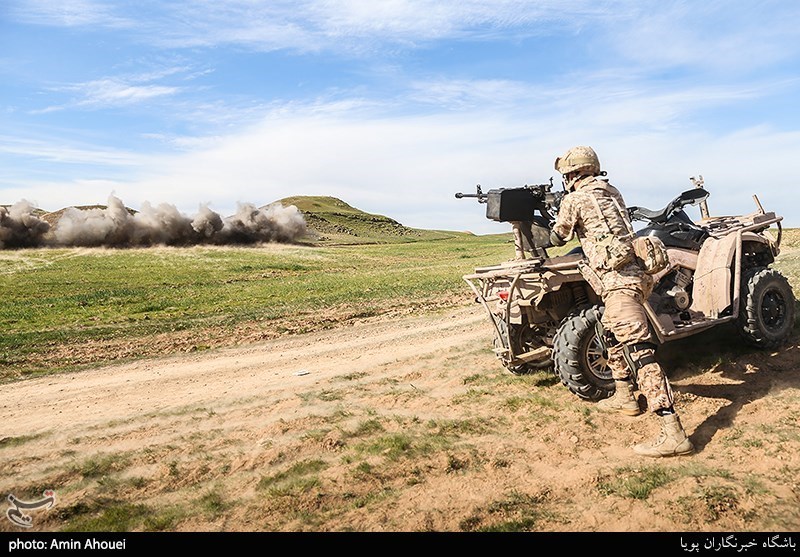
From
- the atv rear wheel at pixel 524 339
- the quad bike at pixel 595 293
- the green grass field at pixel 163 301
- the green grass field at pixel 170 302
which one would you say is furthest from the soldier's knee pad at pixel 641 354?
the green grass field at pixel 163 301

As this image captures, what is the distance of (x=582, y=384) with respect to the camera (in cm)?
633

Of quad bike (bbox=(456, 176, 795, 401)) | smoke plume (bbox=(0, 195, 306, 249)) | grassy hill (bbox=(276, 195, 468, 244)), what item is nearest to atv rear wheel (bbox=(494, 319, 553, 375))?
quad bike (bbox=(456, 176, 795, 401))

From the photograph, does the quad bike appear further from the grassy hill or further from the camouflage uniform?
the grassy hill

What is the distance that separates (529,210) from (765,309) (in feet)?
10.8

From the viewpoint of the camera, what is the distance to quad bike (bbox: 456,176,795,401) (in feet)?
21.0

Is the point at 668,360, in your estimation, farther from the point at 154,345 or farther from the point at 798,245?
the point at 798,245

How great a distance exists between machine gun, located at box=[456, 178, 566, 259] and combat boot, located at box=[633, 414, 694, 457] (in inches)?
98.9

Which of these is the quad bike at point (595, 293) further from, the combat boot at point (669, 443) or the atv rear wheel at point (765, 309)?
the combat boot at point (669, 443)

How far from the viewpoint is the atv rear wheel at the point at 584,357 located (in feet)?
20.7

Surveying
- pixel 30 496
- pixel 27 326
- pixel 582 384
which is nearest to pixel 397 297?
pixel 27 326

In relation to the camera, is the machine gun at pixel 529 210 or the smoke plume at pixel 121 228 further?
the smoke plume at pixel 121 228

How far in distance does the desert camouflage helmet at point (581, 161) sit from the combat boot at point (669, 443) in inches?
93.7

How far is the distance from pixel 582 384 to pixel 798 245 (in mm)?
20782

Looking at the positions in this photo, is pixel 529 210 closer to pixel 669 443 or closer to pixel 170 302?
pixel 669 443
